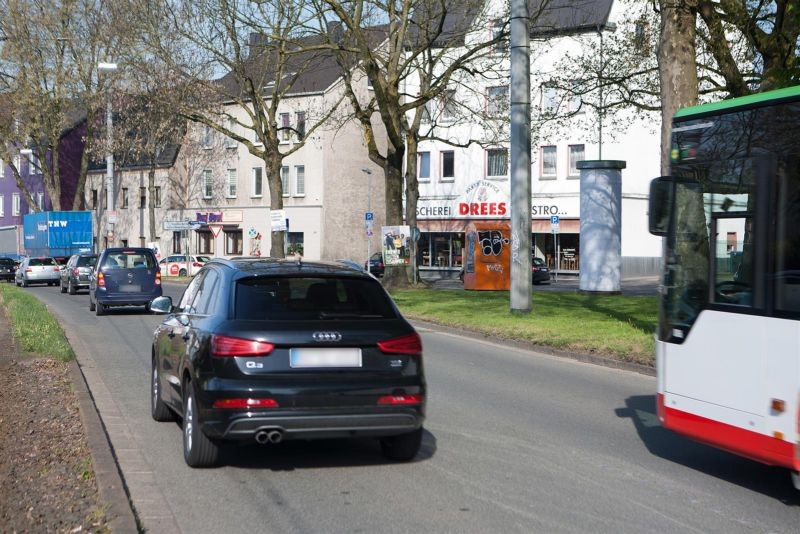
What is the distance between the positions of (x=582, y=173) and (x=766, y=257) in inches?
940

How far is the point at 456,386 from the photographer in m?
12.4

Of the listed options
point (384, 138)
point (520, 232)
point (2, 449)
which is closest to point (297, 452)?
point (2, 449)

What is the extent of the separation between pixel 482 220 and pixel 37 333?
1712 inches

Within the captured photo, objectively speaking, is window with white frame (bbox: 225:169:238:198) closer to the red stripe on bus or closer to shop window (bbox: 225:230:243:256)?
shop window (bbox: 225:230:243:256)

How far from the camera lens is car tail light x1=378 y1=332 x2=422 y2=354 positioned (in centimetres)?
726

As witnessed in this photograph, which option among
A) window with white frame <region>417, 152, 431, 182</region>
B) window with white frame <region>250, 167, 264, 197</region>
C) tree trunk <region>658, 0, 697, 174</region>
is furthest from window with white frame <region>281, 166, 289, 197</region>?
tree trunk <region>658, 0, 697, 174</region>

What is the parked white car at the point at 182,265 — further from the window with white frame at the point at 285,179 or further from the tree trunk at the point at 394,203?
the tree trunk at the point at 394,203

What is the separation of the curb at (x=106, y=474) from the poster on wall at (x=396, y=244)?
21.3 m

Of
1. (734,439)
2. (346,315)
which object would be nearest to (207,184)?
(346,315)

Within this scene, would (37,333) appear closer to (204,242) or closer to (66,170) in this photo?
(204,242)

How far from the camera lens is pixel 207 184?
227 feet

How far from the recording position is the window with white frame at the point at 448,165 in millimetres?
60812

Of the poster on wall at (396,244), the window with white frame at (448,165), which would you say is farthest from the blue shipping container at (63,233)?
the poster on wall at (396,244)

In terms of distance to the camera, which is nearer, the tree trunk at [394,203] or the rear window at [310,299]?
the rear window at [310,299]
